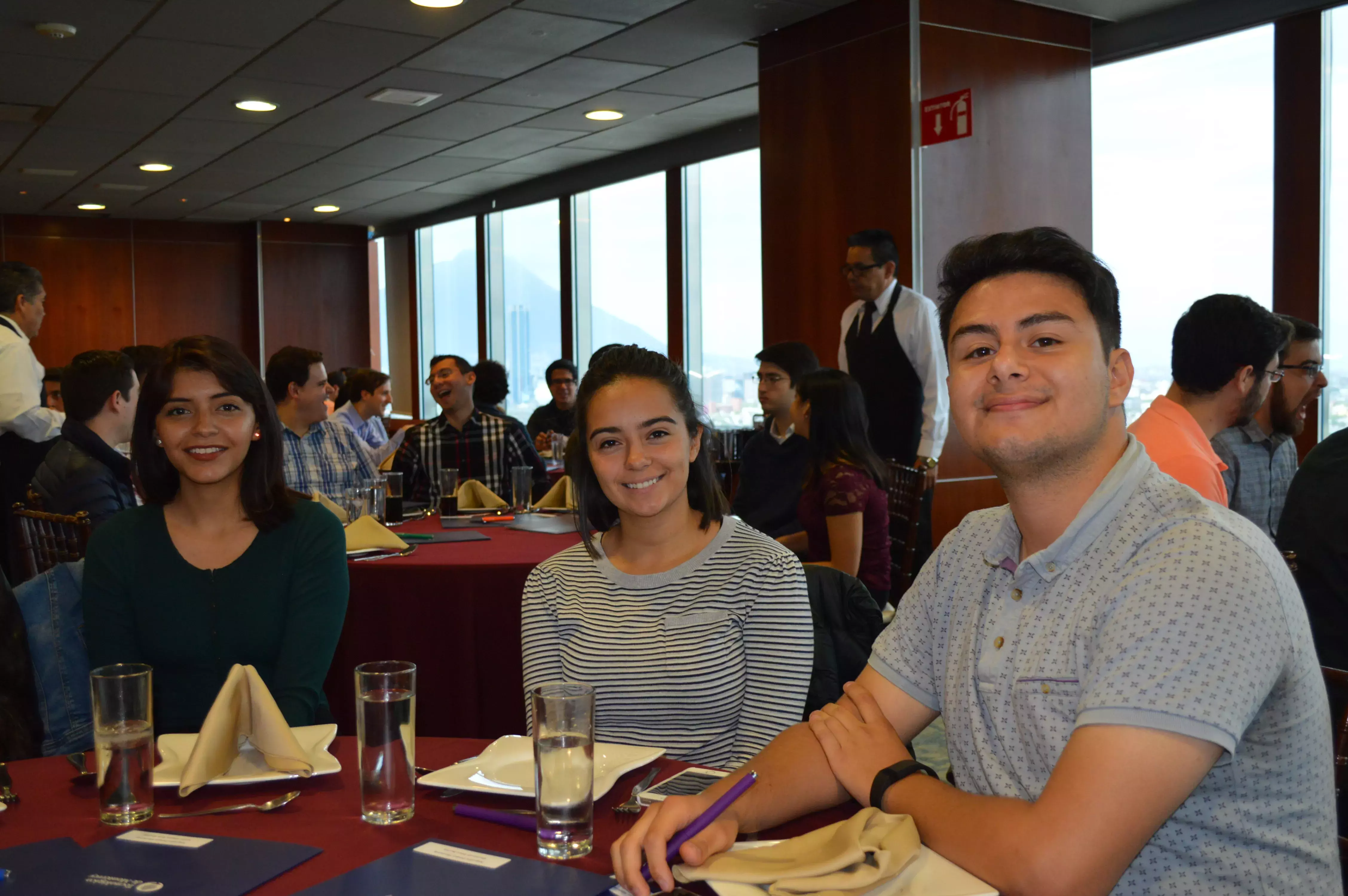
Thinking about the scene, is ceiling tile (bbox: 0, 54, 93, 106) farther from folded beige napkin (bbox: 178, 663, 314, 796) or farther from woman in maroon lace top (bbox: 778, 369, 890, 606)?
folded beige napkin (bbox: 178, 663, 314, 796)

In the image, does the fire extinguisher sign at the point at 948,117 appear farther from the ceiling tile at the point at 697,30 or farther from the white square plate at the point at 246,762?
the white square plate at the point at 246,762

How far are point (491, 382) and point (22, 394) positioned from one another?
8.35 feet

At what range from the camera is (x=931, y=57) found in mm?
5211

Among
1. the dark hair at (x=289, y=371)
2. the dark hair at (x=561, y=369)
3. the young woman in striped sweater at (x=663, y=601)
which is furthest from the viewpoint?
the dark hair at (x=561, y=369)

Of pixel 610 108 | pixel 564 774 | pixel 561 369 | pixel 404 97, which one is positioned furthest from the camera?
pixel 561 369

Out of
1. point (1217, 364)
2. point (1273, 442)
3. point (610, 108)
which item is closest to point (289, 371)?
point (610, 108)

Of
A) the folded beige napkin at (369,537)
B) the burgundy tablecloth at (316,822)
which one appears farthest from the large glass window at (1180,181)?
the burgundy tablecloth at (316,822)

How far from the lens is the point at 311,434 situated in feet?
16.1

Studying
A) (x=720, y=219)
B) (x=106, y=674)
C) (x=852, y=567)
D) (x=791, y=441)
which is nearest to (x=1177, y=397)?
(x=852, y=567)

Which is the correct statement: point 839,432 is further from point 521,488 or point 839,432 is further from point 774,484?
point 521,488

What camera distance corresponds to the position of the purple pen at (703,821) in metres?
1.12

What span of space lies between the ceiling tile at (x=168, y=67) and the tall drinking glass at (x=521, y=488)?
127 inches

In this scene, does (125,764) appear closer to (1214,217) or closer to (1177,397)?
(1177,397)

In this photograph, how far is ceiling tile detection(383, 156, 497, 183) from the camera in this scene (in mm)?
9102
